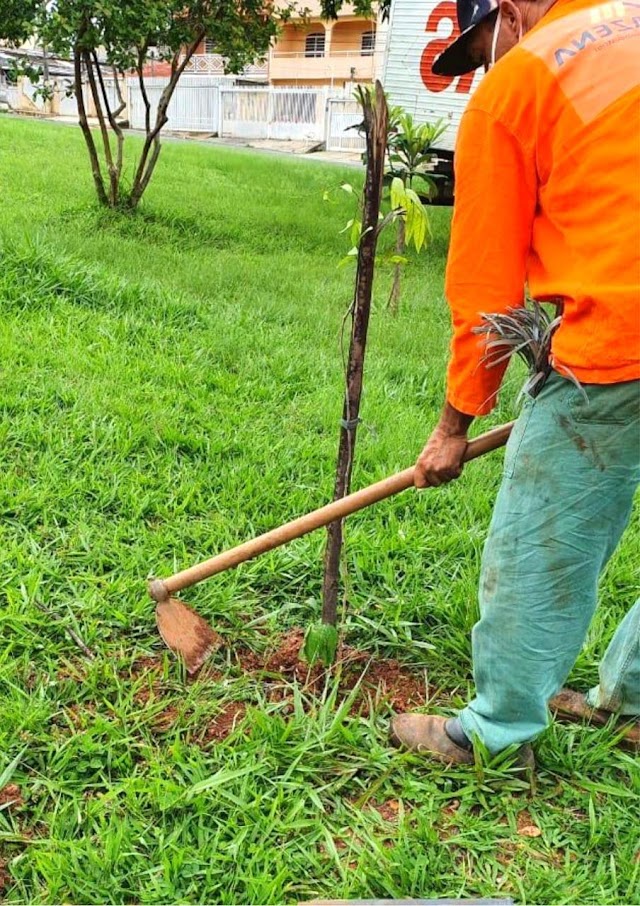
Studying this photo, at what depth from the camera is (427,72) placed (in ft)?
29.7

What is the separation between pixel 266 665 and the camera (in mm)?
2488

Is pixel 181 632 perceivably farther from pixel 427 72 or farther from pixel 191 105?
pixel 191 105

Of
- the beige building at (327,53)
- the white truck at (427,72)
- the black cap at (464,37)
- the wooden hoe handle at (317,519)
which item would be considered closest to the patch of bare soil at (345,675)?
the wooden hoe handle at (317,519)

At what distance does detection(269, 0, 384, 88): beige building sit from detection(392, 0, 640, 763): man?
1054 inches

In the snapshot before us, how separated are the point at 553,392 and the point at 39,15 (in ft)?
21.3

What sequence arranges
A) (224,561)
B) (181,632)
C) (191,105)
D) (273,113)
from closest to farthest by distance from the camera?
(224,561) → (181,632) → (273,113) → (191,105)

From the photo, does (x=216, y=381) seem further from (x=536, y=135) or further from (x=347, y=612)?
(x=536, y=135)

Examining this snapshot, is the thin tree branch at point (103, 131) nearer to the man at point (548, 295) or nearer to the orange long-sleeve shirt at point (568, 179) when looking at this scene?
the man at point (548, 295)

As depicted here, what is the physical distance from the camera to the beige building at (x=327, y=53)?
26625mm

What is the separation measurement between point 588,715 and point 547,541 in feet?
2.70

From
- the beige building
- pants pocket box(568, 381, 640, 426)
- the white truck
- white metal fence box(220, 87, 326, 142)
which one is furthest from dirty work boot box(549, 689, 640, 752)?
the beige building

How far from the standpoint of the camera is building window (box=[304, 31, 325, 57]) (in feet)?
96.1

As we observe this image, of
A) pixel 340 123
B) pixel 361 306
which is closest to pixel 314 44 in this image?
pixel 340 123

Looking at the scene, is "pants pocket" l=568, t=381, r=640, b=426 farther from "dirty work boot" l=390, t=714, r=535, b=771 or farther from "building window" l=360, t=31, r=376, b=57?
"building window" l=360, t=31, r=376, b=57
